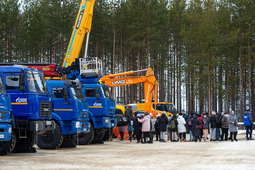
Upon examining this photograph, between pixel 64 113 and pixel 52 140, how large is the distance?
125 cm

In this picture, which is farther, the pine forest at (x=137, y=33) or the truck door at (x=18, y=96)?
the pine forest at (x=137, y=33)

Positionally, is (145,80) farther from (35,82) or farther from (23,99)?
(23,99)

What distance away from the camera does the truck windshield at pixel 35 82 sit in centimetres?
1658

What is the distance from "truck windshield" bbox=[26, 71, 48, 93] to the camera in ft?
54.4

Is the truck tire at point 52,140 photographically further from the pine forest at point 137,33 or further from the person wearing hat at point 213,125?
the pine forest at point 137,33

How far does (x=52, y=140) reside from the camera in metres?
19.8

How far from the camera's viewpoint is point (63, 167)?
11.9 meters

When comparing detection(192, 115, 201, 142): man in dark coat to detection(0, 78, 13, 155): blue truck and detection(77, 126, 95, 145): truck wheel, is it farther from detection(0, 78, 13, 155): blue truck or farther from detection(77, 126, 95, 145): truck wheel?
detection(0, 78, 13, 155): blue truck

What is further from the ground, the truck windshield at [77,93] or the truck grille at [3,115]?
the truck windshield at [77,93]

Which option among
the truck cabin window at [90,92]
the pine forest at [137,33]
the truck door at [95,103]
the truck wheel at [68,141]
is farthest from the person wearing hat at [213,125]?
the pine forest at [137,33]

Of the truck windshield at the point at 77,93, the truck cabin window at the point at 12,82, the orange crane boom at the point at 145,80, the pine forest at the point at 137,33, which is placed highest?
the pine forest at the point at 137,33

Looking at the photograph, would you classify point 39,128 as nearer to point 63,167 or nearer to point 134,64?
point 63,167

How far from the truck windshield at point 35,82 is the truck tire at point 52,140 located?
2965 millimetres

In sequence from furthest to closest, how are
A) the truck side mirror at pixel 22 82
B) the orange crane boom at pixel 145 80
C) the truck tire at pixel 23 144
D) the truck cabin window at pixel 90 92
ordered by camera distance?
the orange crane boom at pixel 145 80
the truck cabin window at pixel 90 92
the truck tire at pixel 23 144
the truck side mirror at pixel 22 82
